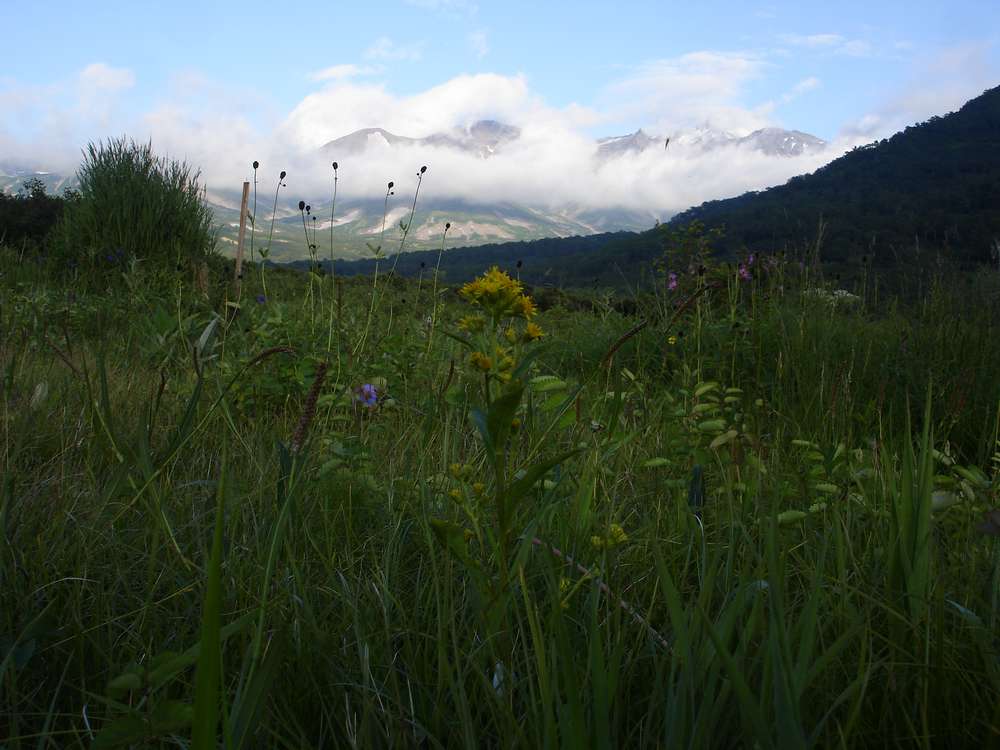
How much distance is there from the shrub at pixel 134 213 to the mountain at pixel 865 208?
11.7 m

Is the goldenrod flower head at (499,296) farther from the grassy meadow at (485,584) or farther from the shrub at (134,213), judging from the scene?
the shrub at (134,213)

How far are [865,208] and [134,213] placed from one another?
124 feet

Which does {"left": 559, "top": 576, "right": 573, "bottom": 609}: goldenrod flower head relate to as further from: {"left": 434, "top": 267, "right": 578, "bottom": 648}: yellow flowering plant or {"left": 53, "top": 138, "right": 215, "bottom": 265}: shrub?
{"left": 53, "top": 138, "right": 215, "bottom": 265}: shrub

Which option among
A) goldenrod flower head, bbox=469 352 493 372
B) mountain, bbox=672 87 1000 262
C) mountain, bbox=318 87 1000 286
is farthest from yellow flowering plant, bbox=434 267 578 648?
mountain, bbox=672 87 1000 262

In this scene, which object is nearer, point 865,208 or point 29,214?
point 29,214

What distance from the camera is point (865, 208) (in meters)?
36.7

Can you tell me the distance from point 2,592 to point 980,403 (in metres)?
3.40

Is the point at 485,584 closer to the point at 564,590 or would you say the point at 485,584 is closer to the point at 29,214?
the point at 564,590

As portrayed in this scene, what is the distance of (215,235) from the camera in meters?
8.23

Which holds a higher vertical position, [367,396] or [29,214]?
[29,214]

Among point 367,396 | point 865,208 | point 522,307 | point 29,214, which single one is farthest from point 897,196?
point 522,307

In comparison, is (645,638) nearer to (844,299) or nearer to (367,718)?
(367,718)

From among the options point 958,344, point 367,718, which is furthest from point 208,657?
point 958,344

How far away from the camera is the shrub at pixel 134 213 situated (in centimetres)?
745
